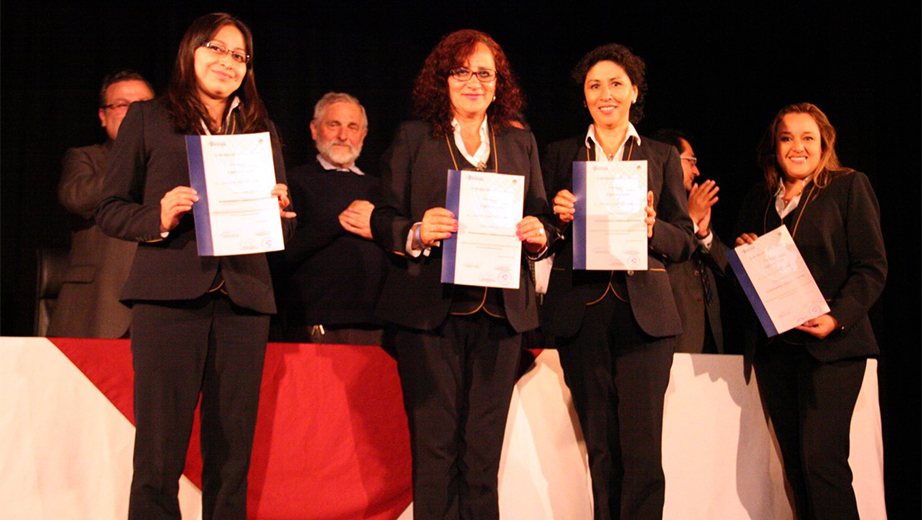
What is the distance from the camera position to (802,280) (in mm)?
2834

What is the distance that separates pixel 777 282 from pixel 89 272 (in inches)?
112

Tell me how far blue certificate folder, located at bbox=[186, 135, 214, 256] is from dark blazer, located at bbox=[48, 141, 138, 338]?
4.99 ft

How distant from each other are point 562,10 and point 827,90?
5.39ft

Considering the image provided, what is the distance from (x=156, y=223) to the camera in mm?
2086

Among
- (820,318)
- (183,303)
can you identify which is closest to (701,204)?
(820,318)

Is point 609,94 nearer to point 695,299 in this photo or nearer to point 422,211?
point 422,211

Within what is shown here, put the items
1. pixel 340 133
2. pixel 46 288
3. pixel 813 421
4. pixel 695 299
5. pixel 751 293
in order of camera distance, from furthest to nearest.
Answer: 1. pixel 46 288
2. pixel 340 133
3. pixel 695 299
4. pixel 751 293
5. pixel 813 421

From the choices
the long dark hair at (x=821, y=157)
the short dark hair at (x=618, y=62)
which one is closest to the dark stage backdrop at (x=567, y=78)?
the long dark hair at (x=821, y=157)

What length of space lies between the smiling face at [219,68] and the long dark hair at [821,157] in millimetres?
2069

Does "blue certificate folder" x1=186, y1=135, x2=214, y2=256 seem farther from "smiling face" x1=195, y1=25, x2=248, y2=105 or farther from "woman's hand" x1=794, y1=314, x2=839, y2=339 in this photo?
"woman's hand" x1=794, y1=314, x2=839, y2=339

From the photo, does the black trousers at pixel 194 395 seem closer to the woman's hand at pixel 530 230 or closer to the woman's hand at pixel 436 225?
the woman's hand at pixel 436 225

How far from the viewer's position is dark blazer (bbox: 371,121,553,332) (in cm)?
227

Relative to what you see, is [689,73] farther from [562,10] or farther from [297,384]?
[297,384]

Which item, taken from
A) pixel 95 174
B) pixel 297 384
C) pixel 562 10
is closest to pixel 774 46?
pixel 562 10
